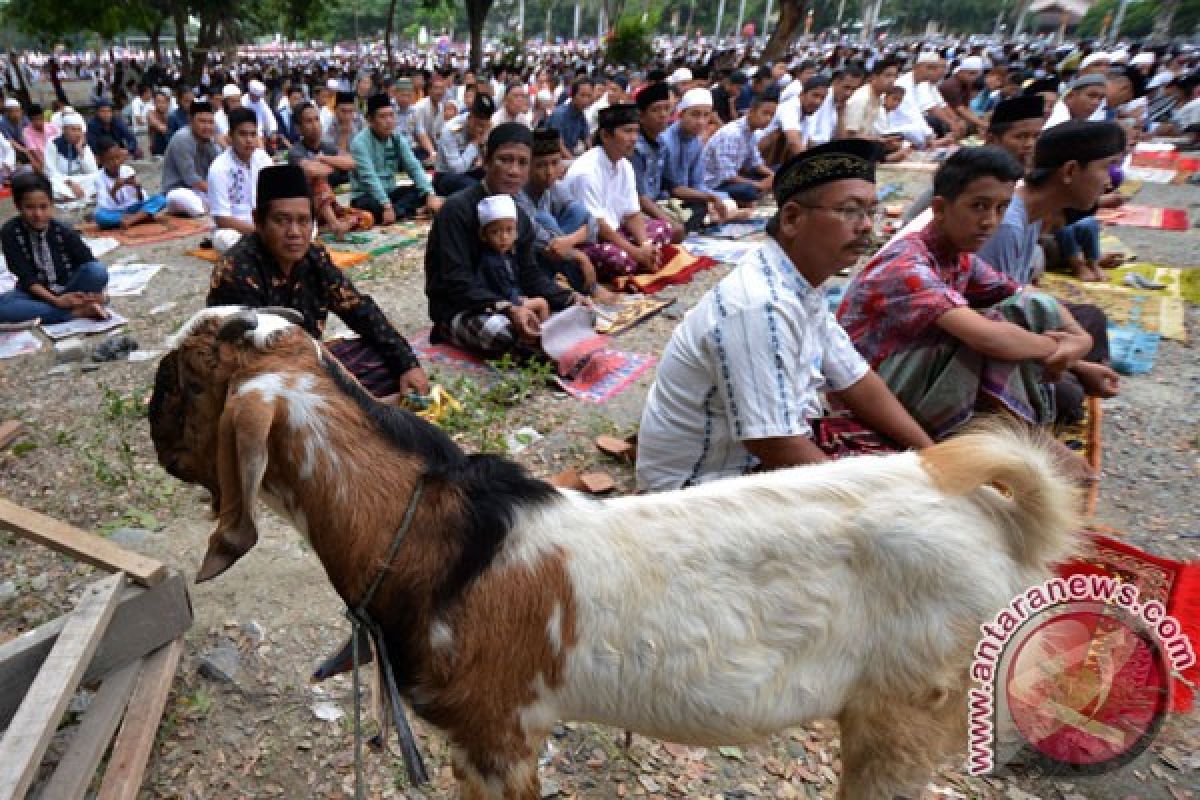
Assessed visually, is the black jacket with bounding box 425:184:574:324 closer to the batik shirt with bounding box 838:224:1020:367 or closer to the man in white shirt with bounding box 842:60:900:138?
the batik shirt with bounding box 838:224:1020:367

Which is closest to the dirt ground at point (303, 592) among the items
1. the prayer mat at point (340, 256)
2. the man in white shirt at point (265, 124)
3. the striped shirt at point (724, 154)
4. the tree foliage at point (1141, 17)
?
the prayer mat at point (340, 256)

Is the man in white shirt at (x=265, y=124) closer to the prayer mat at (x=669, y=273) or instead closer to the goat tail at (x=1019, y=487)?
the prayer mat at (x=669, y=273)

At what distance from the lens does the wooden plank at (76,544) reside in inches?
98.2

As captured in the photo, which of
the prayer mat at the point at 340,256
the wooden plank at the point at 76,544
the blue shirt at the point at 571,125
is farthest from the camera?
the blue shirt at the point at 571,125

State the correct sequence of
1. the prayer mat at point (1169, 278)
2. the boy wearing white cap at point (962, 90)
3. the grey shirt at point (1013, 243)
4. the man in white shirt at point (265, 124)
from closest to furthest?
1. the grey shirt at point (1013, 243)
2. the prayer mat at point (1169, 278)
3. the man in white shirt at point (265, 124)
4. the boy wearing white cap at point (962, 90)

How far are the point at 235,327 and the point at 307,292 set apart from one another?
9.57ft

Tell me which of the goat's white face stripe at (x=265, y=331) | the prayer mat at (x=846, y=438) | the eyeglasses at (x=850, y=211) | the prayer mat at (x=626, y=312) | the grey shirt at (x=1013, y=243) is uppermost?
the eyeglasses at (x=850, y=211)

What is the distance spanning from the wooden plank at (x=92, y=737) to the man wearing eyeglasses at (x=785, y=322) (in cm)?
242

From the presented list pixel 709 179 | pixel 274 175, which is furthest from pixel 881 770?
pixel 709 179

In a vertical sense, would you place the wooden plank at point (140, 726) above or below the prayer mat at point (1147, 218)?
below

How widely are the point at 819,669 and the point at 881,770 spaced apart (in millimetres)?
399

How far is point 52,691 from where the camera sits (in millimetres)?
2035

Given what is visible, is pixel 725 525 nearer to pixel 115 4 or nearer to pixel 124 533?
pixel 124 533

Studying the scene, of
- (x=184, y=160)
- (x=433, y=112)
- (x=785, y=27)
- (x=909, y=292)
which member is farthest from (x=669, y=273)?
(x=785, y=27)
